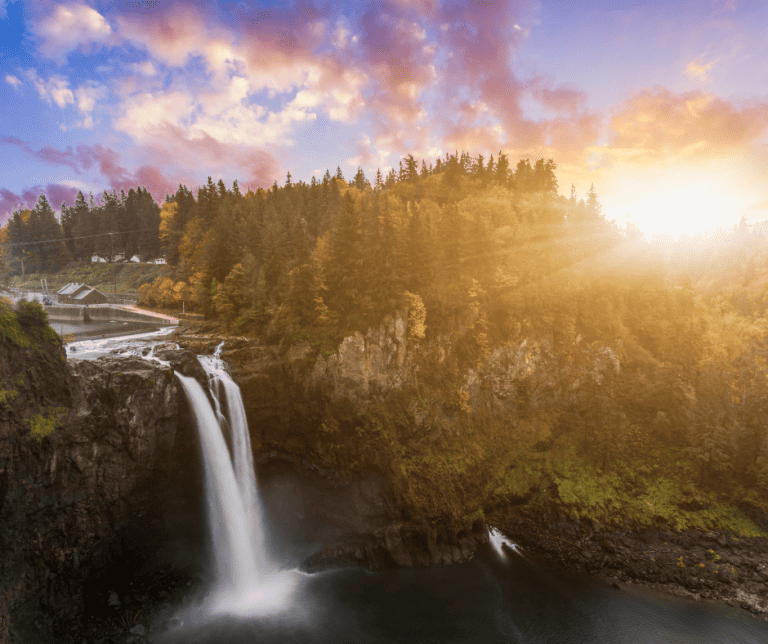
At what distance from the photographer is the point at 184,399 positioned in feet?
76.6

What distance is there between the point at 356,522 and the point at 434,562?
6.02 metres

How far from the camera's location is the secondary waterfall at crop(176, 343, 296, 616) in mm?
22094

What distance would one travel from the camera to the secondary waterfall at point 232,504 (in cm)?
2209

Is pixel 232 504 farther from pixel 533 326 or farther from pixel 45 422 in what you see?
pixel 533 326

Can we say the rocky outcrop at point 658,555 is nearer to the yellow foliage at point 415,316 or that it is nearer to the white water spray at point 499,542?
the white water spray at point 499,542

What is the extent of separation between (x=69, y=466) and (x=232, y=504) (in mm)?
9522

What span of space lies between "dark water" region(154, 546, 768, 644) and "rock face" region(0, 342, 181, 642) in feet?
19.7

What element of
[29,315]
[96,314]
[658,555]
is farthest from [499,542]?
[96,314]

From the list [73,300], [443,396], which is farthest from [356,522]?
[73,300]

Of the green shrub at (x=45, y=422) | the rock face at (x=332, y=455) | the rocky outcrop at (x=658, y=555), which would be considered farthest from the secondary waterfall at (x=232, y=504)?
the rocky outcrop at (x=658, y=555)

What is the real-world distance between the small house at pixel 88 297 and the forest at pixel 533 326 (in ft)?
48.7

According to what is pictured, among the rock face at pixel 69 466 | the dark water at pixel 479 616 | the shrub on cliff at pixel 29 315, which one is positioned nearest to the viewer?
the rock face at pixel 69 466

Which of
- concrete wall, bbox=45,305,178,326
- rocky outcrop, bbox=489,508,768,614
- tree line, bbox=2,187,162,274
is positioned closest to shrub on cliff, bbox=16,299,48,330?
concrete wall, bbox=45,305,178,326

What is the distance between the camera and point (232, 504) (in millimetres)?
24047
